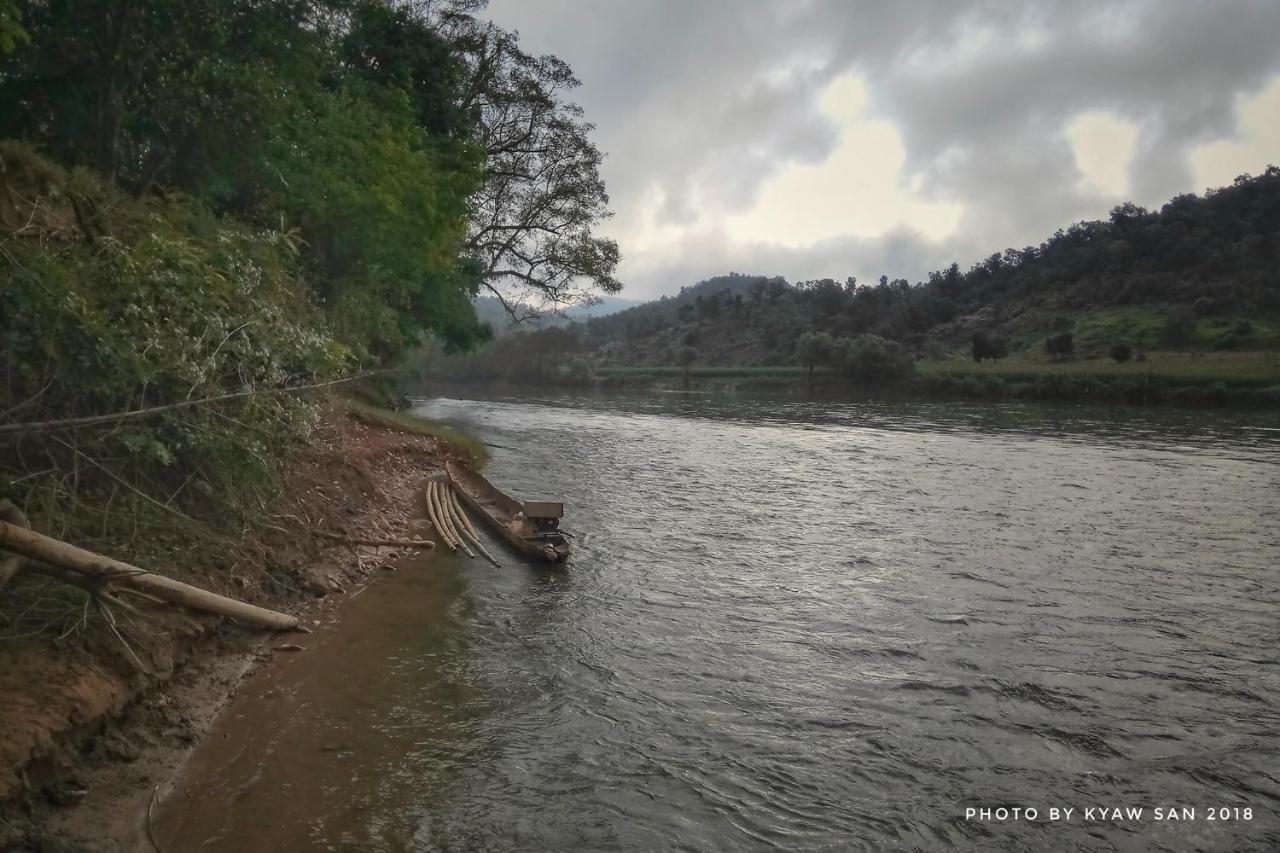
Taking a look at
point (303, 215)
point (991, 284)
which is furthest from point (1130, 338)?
point (303, 215)

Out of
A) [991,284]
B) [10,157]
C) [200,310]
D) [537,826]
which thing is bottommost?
[537,826]

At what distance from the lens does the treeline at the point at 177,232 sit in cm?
673

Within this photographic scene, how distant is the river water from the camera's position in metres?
5.59

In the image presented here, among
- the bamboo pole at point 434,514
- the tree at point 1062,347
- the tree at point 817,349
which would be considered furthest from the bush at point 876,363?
the bamboo pole at point 434,514

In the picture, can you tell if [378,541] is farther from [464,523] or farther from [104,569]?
[104,569]

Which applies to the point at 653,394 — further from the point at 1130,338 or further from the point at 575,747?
the point at 575,747

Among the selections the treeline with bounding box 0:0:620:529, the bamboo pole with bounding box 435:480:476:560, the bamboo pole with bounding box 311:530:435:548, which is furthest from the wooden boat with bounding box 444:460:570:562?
the treeline with bounding box 0:0:620:529

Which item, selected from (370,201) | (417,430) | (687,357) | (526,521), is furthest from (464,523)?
(687,357)

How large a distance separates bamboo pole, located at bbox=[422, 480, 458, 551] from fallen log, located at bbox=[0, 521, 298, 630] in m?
5.81

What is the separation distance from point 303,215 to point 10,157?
8092 mm

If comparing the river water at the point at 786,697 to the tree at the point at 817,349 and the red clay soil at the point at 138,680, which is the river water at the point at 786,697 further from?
the tree at the point at 817,349

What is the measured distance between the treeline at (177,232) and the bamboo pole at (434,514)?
117 inches

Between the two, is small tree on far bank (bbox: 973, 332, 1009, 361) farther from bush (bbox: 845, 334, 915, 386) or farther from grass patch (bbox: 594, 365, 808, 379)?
grass patch (bbox: 594, 365, 808, 379)

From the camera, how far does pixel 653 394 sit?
7094cm
